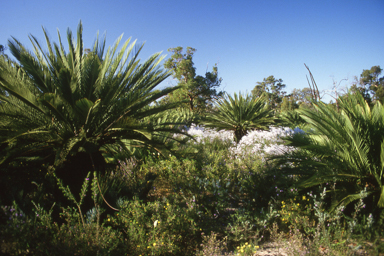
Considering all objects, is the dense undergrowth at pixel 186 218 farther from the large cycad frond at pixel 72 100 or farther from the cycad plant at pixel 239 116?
the cycad plant at pixel 239 116

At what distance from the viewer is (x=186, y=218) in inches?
117

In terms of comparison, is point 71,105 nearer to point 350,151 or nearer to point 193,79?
point 350,151

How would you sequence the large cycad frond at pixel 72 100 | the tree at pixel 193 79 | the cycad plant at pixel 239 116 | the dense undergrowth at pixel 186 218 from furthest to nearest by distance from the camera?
the tree at pixel 193 79 < the cycad plant at pixel 239 116 < the large cycad frond at pixel 72 100 < the dense undergrowth at pixel 186 218

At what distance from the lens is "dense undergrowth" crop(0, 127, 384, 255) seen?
2357 mm

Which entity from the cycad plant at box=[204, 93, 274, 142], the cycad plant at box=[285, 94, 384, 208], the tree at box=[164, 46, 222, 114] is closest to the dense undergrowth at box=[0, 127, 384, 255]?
the cycad plant at box=[285, 94, 384, 208]

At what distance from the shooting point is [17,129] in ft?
10.3

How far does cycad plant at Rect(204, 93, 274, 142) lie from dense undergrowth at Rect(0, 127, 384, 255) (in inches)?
183

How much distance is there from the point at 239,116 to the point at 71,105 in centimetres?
691

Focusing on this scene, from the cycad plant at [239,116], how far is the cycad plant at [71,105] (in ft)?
18.4

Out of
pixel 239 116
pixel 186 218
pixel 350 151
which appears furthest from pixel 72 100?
pixel 239 116

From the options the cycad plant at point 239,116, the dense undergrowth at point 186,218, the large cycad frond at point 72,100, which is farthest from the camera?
the cycad plant at point 239,116

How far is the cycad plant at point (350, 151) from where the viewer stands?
3023 mm

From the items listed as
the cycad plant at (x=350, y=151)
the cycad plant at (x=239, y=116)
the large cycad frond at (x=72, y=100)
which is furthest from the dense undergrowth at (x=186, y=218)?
the cycad plant at (x=239, y=116)

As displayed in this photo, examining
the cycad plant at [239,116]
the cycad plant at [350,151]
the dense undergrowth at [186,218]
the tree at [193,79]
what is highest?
the tree at [193,79]
